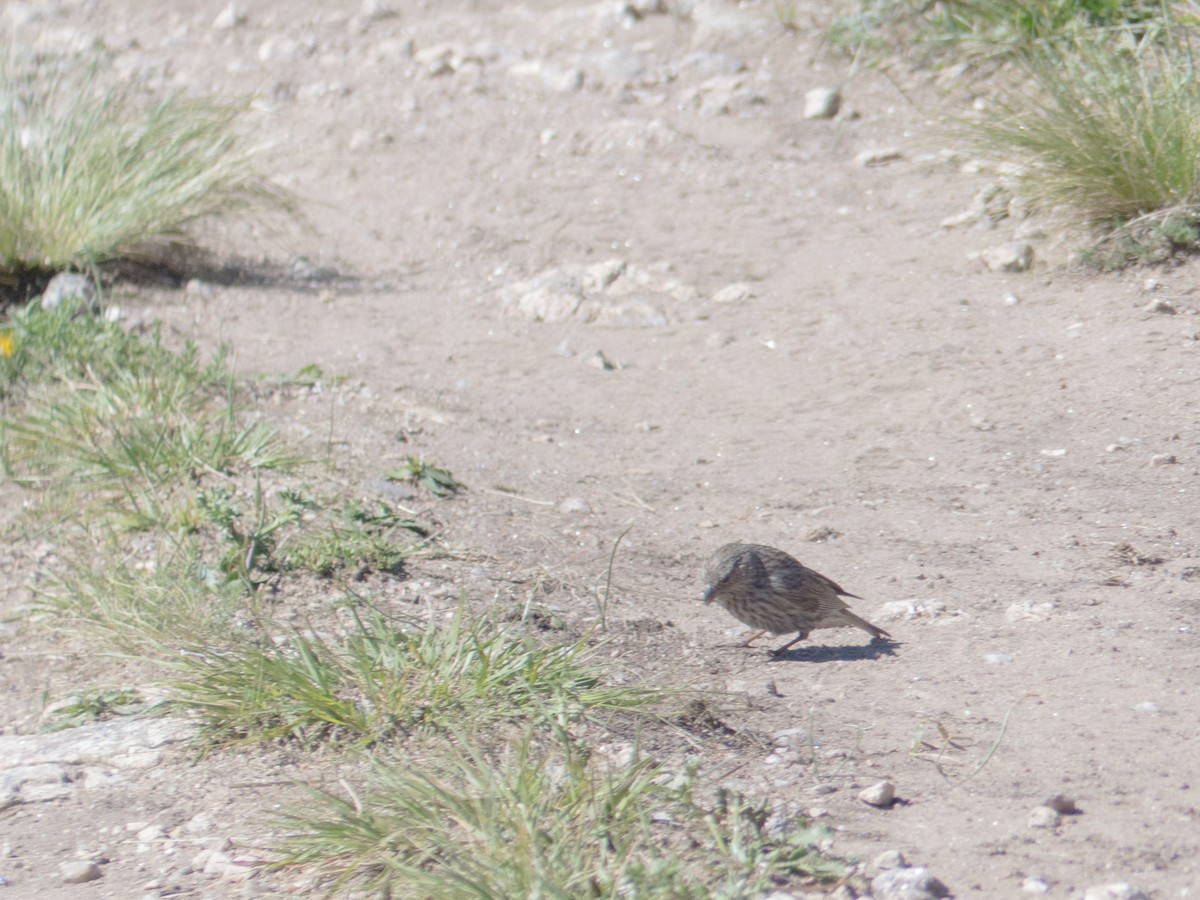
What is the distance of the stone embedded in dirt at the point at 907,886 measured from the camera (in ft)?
7.59

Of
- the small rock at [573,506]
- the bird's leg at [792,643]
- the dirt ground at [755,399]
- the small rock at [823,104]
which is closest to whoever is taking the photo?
the dirt ground at [755,399]

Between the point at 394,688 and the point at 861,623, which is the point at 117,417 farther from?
the point at 861,623

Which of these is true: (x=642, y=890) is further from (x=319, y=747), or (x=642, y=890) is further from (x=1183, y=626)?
(x=1183, y=626)

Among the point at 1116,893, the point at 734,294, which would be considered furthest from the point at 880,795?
the point at 734,294

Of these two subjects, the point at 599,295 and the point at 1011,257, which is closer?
the point at 1011,257

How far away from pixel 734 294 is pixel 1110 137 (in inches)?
69.2

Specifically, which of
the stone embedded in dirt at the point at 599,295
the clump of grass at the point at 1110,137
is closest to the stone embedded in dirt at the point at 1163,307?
the clump of grass at the point at 1110,137

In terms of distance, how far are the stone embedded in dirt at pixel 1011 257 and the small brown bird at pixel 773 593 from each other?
9.09 ft

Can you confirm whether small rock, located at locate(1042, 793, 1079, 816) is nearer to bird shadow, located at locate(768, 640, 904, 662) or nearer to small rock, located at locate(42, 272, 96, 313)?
bird shadow, located at locate(768, 640, 904, 662)

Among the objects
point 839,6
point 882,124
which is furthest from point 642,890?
point 839,6

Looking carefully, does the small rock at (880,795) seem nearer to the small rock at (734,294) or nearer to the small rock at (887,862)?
the small rock at (887,862)

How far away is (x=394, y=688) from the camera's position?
10.3 feet

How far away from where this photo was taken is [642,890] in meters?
2.28

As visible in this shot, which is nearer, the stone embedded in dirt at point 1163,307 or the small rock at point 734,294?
the stone embedded in dirt at point 1163,307
